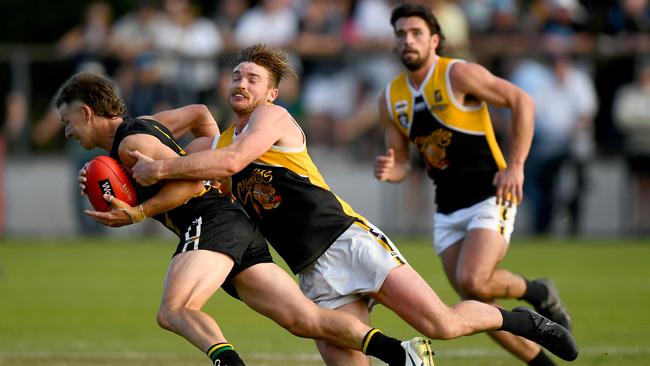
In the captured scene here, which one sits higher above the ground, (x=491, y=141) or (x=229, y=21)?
(x=229, y=21)

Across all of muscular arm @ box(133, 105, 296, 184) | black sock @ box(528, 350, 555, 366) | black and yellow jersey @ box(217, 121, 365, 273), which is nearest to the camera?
muscular arm @ box(133, 105, 296, 184)

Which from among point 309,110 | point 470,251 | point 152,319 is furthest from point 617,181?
point 470,251

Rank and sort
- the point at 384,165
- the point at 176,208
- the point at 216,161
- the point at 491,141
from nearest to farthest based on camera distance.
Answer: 1. the point at 216,161
2. the point at 176,208
3. the point at 384,165
4. the point at 491,141

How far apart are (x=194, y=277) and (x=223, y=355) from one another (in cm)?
43

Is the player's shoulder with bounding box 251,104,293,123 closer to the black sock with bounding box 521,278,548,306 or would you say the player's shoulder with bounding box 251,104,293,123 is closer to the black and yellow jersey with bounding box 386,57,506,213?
the black and yellow jersey with bounding box 386,57,506,213

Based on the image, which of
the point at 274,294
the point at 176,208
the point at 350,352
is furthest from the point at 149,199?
the point at 350,352

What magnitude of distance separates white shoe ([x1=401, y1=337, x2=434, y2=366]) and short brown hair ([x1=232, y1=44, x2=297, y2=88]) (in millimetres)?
1630

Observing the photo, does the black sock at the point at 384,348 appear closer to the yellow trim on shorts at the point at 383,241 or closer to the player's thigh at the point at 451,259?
the yellow trim on shorts at the point at 383,241

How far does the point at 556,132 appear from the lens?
16.6 meters

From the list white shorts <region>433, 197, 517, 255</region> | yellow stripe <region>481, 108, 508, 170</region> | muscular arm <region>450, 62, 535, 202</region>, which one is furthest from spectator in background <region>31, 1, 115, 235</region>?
muscular arm <region>450, 62, 535, 202</region>

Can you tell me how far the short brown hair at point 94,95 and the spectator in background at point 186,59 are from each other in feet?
35.8

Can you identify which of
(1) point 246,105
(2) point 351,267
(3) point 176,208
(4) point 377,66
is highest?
(1) point 246,105

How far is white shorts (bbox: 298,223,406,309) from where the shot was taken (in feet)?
20.6

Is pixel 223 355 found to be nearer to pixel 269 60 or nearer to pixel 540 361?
pixel 269 60
